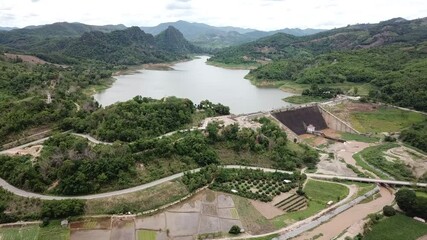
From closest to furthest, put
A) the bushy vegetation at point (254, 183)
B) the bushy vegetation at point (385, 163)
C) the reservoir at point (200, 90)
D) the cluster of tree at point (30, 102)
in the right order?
the bushy vegetation at point (254, 183) < the cluster of tree at point (30, 102) < the bushy vegetation at point (385, 163) < the reservoir at point (200, 90)

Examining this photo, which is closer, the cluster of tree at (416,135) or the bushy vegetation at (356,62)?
the cluster of tree at (416,135)

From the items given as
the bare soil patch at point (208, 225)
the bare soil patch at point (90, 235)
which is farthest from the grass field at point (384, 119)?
the bare soil patch at point (90, 235)

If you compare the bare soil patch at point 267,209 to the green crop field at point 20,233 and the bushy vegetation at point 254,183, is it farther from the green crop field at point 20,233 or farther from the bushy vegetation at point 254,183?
the green crop field at point 20,233

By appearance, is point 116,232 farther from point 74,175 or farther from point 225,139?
point 225,139

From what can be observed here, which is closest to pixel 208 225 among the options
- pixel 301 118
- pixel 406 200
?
pixel 406 200

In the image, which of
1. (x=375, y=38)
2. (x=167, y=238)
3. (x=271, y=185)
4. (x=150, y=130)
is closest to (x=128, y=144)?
(x=150, y=130)

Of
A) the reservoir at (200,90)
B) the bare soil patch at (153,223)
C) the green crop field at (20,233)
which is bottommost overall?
the reservoir at (200,90)

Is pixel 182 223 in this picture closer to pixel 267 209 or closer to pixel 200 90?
pixel 267 209
